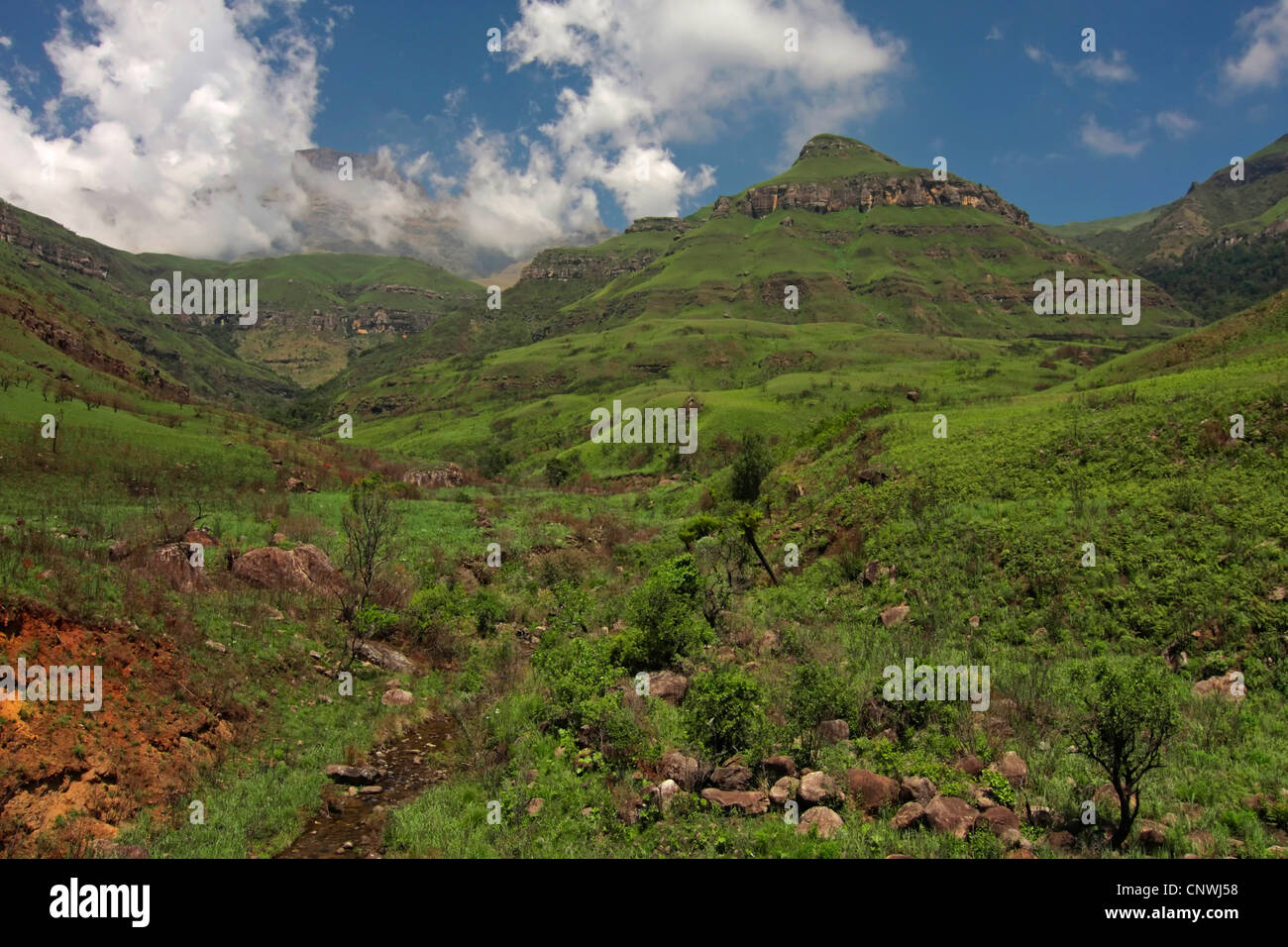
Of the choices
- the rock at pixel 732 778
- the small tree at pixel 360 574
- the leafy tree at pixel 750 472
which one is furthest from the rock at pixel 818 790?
the leafy tree at pixel 750 472

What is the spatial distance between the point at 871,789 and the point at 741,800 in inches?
91.2

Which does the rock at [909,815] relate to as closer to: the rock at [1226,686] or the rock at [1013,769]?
the rock at [1013,769]

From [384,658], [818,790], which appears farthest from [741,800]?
[384,658]

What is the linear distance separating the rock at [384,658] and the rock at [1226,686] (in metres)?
21.2

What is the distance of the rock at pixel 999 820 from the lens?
393 inches

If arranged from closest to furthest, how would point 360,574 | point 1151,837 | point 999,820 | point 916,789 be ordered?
point 1151,837
point 999,820
point 916,789
point 360,574

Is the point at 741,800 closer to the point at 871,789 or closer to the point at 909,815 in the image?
the point at 871,789

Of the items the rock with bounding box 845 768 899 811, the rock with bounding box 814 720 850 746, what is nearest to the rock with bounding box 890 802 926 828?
the rock with bounding box 845 768 899 811

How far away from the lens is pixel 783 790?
11.7 meters

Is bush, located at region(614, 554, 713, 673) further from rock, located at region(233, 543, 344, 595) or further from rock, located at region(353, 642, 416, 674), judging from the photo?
rock, located at region(233, 543, 344, 595)

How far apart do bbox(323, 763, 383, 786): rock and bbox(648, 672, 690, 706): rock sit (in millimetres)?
7338

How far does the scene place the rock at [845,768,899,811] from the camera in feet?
36.8
